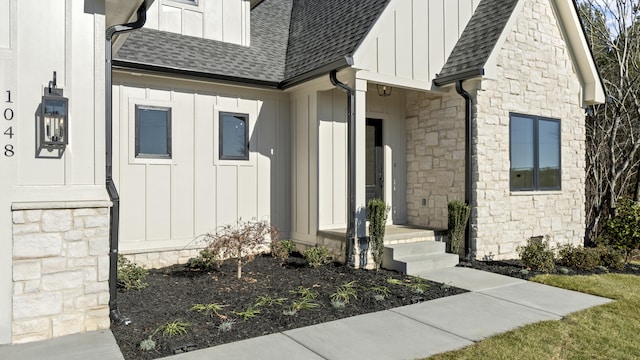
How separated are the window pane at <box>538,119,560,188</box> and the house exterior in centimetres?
4

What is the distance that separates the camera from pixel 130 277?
6.07 meters

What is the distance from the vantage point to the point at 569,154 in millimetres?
9664

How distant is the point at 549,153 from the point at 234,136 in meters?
6.78

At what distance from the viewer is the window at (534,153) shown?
28.3 feet

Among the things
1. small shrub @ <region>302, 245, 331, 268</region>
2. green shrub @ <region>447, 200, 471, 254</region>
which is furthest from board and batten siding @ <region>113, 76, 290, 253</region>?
green shrub @ <region>447, 200, 471, 254</region>

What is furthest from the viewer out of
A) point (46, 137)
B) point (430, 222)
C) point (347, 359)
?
point (430, 222)

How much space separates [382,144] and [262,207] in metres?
2.93

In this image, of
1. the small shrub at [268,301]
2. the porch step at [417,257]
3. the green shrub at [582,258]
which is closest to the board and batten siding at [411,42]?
the porch step at [417,257]

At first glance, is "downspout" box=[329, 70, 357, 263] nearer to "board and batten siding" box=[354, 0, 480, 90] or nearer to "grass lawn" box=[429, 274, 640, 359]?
"board and batten siding" box=[354, 0, 480, 90]

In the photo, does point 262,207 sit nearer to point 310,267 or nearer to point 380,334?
point 310,267

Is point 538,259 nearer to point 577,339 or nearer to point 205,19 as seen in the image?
point 577,339

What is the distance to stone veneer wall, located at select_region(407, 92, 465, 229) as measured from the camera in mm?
8352

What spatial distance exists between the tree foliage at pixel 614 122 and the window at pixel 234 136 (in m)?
9.37

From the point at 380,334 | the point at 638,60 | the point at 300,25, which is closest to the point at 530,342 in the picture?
the point at 380,334
